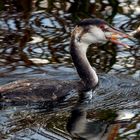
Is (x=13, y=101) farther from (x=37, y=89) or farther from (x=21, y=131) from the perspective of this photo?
(x=21, y=131)

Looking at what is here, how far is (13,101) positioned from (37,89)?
1.08ft

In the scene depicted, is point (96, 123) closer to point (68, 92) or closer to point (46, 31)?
point (68, 92)

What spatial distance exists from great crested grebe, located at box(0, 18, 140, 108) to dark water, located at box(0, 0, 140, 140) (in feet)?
0.84

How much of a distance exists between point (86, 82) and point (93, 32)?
24.1 inches

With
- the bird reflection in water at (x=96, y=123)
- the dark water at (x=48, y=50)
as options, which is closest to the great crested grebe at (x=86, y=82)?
the dark water at (x=48, y=50)

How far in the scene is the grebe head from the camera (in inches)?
352

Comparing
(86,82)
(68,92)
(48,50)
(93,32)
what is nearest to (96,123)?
(68,92)

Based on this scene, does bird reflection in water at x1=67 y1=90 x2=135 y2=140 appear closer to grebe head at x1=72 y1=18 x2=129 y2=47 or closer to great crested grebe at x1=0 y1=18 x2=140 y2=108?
great crested grebe at x1=0 y1=18 x2=140 y2=108

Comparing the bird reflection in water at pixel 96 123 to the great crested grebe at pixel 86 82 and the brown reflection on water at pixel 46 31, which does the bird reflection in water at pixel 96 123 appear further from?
the brown reflection on water at pixel 46 31

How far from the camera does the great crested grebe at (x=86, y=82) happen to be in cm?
832

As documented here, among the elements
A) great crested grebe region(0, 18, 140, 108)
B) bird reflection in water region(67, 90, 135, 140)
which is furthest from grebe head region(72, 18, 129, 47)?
bird reflection in water region(67, 90, 135, 140)

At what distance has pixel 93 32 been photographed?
29.5ft

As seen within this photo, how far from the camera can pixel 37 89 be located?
829 cm

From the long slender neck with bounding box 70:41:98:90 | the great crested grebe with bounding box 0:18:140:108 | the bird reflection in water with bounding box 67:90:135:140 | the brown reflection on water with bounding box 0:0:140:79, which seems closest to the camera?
the bird reflection in water with bounding box 67:90:135:140
